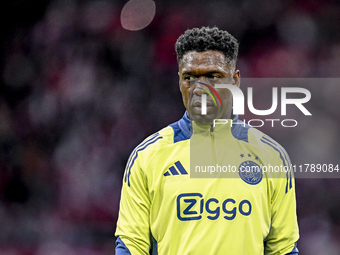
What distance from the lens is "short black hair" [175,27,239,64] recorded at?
1.29 metres

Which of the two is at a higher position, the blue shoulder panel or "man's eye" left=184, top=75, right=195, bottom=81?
"man's eye" left=184, top=75, right=195, bottom=81

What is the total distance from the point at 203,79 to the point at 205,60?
2.8 inches

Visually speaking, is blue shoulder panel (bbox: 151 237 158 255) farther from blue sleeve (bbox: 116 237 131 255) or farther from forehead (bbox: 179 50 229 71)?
forehead (bbox: 179 50 229 71)

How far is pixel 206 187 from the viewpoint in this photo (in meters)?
1.25

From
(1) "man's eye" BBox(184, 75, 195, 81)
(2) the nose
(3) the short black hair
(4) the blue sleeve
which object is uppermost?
(3) the short black hair

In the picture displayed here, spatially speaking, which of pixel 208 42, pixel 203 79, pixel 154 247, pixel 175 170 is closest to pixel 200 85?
pixel 203 79

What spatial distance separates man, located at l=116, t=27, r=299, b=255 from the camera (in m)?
1.23

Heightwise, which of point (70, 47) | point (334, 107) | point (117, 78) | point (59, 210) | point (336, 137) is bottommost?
point (59, 210)

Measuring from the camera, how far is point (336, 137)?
3369 mm

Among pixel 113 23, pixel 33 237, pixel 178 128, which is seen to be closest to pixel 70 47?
pixel 113 23

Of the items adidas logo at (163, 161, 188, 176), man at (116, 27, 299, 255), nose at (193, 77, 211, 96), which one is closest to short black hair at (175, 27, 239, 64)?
man at (116, 27, 299, 255)

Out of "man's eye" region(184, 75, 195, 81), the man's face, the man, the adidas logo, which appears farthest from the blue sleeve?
"man's eye" region(184, 75, 195, 81)

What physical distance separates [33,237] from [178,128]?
2771mm

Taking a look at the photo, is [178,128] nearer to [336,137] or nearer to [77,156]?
[77,156]
